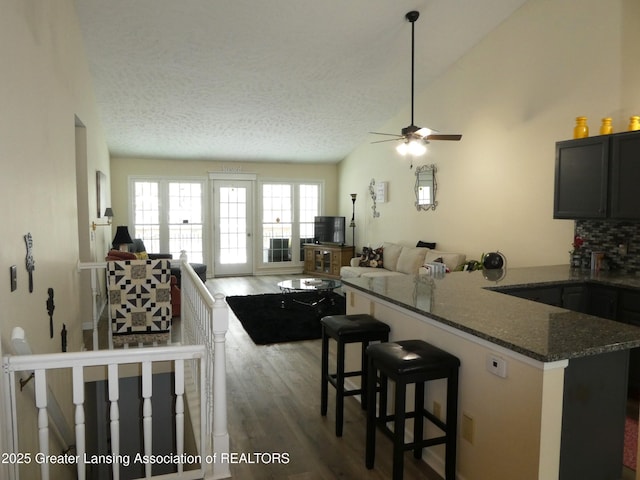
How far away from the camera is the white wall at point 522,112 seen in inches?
157

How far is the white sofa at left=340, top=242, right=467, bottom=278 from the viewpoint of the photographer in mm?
5789

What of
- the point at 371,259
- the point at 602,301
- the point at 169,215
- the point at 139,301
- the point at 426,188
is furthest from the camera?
the point at 169,215

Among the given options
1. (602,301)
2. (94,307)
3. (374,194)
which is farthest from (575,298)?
(374,194)

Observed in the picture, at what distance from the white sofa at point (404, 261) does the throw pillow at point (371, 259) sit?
4 centimetres

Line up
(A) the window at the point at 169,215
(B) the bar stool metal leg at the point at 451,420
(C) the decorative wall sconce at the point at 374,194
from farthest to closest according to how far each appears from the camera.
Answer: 1. (A) the window at the point at 169,215
2. (C) the decorative wall sconce at the point at 374,194
3. (B) the bar stool metal leg at the point at 451,420

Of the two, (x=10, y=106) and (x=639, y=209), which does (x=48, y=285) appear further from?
(x=639, y=209)

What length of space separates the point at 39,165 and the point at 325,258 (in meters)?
6.68

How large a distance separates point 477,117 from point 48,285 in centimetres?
497

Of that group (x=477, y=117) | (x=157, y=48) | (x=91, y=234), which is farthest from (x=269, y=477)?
(x=477, y=117)

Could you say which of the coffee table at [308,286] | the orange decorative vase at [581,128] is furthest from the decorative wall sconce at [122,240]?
the orange decorative vase at [581,128]

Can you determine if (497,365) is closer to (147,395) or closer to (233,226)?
(147,395)

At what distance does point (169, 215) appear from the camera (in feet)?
29.1

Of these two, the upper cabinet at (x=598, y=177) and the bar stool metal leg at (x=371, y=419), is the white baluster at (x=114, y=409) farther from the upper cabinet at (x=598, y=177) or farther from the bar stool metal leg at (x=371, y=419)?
the upper cabinet at (x=598, y=177)

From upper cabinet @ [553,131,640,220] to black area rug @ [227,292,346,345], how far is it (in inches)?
116
